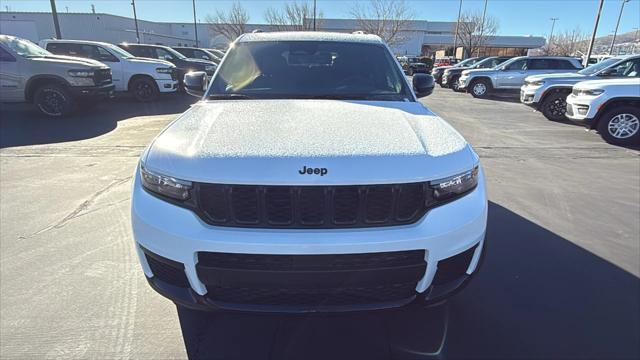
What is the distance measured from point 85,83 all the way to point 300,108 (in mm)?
8753

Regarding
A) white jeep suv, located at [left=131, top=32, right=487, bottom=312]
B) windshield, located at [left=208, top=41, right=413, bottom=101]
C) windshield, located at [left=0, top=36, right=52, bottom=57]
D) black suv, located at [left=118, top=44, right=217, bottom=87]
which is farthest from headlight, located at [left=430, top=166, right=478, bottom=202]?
black suv, located at [left=118, top=44, right=217, bottom=87]

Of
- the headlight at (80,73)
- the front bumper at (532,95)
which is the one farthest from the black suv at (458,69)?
the headlight at (80,73)

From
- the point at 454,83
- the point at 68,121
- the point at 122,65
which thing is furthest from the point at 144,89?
the point at 454,83

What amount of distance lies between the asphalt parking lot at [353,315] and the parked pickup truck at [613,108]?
2721 millimetres

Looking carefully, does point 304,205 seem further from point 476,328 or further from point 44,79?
point 44,79

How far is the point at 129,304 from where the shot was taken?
249cm

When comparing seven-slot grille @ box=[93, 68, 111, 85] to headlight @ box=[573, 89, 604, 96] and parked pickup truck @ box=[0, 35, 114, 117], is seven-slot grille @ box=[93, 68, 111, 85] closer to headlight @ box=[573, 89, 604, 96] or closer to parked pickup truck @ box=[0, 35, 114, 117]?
parked pickup truck @ box=[0, 35, 114, 117]

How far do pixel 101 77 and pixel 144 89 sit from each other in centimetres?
247

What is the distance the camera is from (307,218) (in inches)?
67.6

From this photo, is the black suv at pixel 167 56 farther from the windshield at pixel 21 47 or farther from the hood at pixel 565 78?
the hood at pixel 565 78

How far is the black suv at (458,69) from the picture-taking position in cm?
1905

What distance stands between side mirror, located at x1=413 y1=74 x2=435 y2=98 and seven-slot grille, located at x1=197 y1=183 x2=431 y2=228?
2.00 meters

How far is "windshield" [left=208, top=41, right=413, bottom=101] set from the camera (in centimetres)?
296

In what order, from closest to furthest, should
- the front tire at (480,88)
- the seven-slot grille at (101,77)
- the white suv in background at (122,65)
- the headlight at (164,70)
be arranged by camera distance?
the seven-slot grille at (101,77) < the white suv in background at (122,65) < the headlight at (164,70) < the front tire at (480,88)
